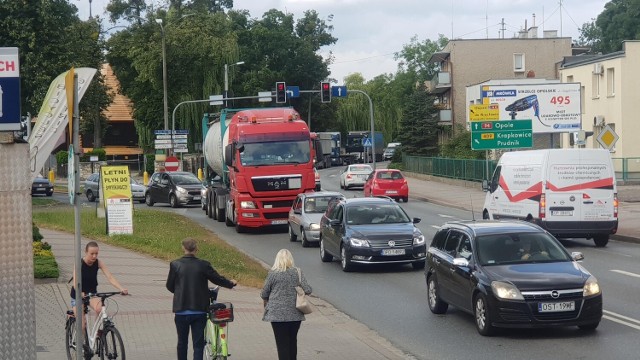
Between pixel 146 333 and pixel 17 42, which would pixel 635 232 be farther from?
pixel 17 42

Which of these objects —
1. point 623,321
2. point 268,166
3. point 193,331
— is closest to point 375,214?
point 623,321

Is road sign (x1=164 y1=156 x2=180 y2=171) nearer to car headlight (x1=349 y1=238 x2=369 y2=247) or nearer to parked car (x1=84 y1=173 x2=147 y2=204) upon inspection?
parked car (x1=84 y1=173 x2=147 y2=204)

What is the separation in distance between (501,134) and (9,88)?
146ft

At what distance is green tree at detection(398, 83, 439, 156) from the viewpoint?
81062 mm

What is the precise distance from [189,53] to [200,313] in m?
66.2

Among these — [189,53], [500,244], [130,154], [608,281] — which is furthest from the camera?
[130,154]

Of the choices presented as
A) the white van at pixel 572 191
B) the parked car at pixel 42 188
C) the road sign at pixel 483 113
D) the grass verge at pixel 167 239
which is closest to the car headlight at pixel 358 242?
the grass verge at pixel 167 239

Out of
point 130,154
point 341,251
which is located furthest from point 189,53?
point 341,251

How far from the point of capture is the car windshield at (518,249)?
1434 cm

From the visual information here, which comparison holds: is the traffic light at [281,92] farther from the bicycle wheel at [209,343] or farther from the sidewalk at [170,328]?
the bicycle wheel at [209,343]

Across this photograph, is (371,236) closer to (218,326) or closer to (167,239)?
(167,239)

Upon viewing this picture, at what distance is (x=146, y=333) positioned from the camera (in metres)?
13.9

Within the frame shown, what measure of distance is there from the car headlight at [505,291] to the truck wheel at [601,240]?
48.0 ft

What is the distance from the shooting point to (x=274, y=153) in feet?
108
